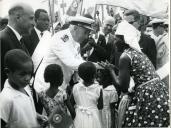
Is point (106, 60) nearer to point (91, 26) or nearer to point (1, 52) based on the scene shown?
point (91, 26)

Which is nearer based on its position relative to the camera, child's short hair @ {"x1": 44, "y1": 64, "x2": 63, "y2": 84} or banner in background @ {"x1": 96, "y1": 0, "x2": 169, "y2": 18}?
child's short hair @ {"x1": 44, "y1": 64, "x2": 63, "y2": 84}

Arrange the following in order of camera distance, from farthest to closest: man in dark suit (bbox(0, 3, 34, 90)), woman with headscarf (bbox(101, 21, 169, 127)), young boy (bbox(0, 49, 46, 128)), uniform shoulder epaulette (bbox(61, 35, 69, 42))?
1. uniform shoulder epaulette (bbox(61, 35, 69, 42))
2. woman with headscarf (bbox(101, 21, 169, 127))
3. man in dark suit (bbox(0, 3, 34, 90))
4. young boy (bbox(0, 49, 46, 128))

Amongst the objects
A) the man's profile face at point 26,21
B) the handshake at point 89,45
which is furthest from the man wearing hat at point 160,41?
the man's profile face at point 26,21

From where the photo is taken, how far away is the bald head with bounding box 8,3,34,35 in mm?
3164

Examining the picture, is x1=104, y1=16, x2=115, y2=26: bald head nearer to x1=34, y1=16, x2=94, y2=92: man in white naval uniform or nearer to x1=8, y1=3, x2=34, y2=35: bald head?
x1=34, y1=16, x2=94, y2=92: man in white naval uniform

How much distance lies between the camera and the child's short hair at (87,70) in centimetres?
330

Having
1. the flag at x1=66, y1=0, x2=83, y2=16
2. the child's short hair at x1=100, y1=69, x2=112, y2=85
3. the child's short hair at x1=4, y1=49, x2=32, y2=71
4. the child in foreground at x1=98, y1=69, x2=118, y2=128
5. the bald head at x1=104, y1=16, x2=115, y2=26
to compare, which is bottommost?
the child in foreground at x1=98, y1=69, x2=118, y2=128

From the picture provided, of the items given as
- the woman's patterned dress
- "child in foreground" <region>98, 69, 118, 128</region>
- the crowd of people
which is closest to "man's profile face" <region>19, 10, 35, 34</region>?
the crowd of people

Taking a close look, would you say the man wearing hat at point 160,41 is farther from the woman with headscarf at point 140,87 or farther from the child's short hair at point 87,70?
the child's short hair at point 87,70

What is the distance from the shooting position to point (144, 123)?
3.24 meters

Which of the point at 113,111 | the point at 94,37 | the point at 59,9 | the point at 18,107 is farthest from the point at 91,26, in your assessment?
the point at 18,107

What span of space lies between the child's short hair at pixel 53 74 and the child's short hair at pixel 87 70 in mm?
193

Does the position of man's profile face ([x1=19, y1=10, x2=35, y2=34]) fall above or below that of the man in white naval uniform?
above

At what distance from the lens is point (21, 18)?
3.17 meters
